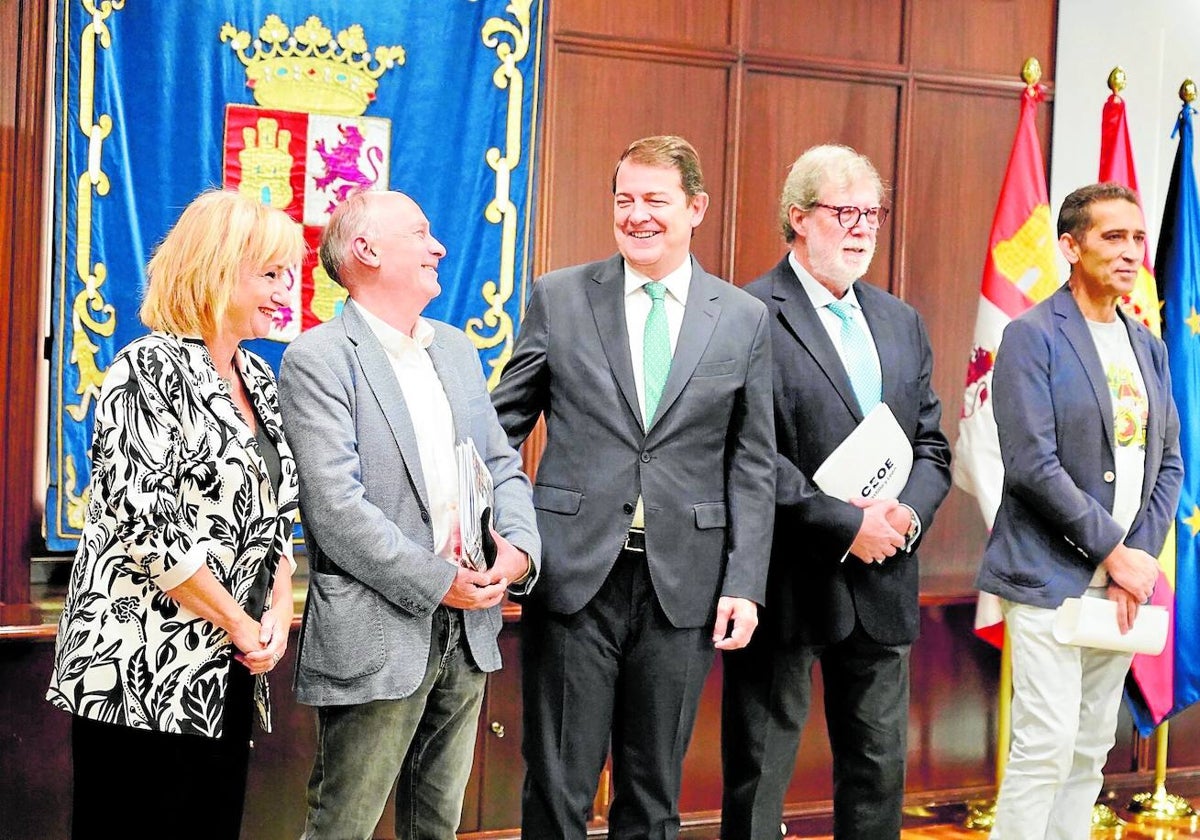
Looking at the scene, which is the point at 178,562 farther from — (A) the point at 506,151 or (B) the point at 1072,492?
(A) the point at 506,151

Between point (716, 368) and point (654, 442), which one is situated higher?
point (716, 368)

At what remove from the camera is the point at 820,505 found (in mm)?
3002

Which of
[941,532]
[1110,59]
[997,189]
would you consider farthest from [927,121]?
[941,532]

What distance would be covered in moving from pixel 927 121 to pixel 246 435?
2938 millimetres

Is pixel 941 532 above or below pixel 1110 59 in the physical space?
below

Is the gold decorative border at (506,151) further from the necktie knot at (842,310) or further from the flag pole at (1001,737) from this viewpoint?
the flag pole at (1001,737)

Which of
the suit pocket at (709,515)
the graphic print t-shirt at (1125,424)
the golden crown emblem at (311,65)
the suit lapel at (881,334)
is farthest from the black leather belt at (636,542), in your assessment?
the golden crown emblem at (311,65)

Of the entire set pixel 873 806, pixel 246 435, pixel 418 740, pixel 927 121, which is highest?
pixel 927 121

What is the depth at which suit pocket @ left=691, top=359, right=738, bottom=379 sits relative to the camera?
2826 millimetres

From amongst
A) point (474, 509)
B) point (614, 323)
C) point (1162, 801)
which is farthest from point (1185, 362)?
point (474, 509)

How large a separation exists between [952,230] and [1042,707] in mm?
1842

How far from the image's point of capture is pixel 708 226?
4391 mm

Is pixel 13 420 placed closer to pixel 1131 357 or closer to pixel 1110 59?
pixel 1131 357

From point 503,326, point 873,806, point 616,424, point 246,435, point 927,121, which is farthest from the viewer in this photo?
point 927,121
